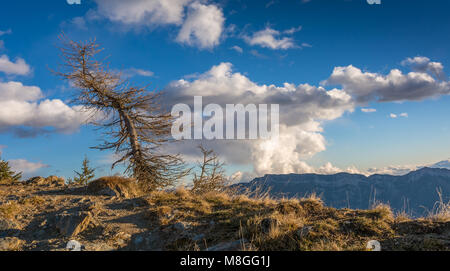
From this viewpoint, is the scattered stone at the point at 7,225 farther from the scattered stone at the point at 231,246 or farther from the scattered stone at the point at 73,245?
the scattered stone at the point at 231,246

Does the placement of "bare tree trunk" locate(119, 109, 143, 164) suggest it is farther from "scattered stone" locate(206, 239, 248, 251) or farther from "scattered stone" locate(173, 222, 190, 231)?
"scattered stone" locate(206, 239, 248, 251)

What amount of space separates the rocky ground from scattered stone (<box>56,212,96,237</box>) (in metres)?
0.02

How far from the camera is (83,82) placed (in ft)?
44.4

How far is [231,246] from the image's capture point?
554 cm

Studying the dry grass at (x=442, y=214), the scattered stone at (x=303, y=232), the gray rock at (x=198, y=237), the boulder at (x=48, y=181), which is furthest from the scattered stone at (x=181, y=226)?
the boulder at (x=48, y=181)

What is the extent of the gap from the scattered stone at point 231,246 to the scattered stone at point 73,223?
3.62m

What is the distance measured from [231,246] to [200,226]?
172 cm

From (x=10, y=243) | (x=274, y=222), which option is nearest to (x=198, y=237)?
(x=274, y=222)

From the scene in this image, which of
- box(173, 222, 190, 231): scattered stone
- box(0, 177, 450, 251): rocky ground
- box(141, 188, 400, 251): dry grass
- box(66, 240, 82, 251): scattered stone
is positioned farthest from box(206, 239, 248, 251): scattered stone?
box(66, 240, 82, 251): scattered stone

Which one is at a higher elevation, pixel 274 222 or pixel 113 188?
pixel 113 188

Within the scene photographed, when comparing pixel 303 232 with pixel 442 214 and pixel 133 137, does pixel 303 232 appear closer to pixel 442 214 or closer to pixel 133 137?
pixel 442 214

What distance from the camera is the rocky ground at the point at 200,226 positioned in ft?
18.8

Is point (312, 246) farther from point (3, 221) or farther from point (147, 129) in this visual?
→ point (147, 129)

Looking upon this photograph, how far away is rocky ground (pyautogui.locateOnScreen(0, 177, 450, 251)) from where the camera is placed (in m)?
5.74
